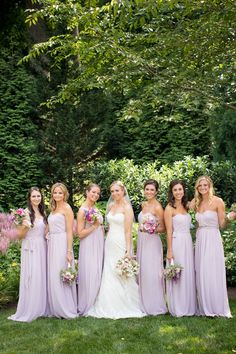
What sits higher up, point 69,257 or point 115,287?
point 69,257

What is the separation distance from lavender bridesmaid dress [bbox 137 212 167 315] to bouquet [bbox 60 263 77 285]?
0.92m

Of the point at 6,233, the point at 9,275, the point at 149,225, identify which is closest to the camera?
the point at 149,225

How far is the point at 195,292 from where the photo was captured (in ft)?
22.2

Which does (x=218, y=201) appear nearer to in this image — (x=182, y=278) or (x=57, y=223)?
(x=182, y=278)

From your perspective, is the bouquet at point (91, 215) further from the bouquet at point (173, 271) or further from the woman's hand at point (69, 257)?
the bouquet at point (173, 271)

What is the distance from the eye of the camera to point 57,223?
6.86 metres

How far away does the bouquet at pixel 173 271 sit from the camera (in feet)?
21.6

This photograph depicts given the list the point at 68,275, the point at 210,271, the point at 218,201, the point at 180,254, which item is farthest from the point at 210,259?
the point at 68,275

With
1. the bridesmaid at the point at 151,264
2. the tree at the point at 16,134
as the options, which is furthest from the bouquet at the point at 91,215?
the tree at the point at 16,134

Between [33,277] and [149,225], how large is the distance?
1.72 metres

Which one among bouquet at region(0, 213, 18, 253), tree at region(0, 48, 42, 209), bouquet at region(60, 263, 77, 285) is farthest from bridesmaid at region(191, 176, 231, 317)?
tree at region(0, 48, 42, 209)

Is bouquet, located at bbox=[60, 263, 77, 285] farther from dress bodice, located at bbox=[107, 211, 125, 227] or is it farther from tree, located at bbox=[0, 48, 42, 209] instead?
tree, located at bbox=[0, 48, 42, 209]

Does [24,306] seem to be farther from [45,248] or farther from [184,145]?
[184,145]

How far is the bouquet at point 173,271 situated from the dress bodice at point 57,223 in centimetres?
152
